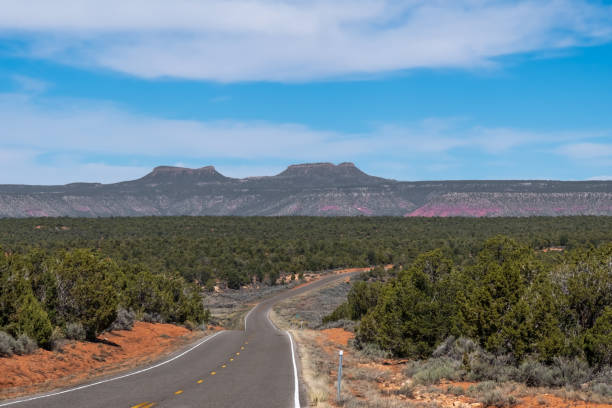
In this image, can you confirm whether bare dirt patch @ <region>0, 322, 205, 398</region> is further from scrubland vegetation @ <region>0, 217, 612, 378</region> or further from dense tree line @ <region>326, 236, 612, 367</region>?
dense tree line @ <region>326, 236, 612, 367</region>

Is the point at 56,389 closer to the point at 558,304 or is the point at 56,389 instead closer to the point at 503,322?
the point at 503,322

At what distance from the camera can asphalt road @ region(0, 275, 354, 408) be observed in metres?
13.1

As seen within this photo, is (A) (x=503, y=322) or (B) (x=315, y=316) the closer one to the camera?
(A) (x=503, y=322)

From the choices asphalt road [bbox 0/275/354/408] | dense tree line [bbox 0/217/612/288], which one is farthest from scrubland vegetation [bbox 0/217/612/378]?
dense tree line [bbox 0/217/612/288]

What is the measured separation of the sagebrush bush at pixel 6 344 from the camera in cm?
1758

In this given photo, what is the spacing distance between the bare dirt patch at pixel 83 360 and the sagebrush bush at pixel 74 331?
0.39m

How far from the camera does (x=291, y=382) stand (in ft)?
55.0

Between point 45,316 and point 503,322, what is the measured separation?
53.8 feet

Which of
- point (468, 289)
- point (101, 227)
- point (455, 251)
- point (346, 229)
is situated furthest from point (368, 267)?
point (468, 289)

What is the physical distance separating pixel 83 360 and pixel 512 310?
52.6 feet

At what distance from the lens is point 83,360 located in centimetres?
2088

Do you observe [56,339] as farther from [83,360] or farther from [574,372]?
[574,372]

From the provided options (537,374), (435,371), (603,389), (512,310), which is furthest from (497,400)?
(435,371)

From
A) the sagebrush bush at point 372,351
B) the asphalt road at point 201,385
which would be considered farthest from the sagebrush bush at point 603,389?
the sagebrush bush at point 372,351
